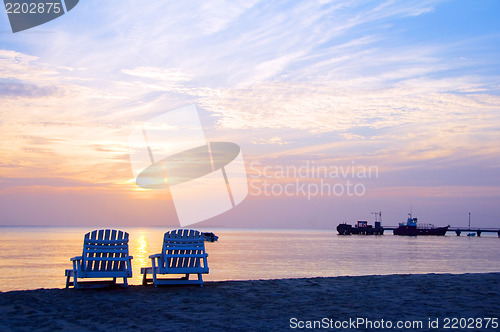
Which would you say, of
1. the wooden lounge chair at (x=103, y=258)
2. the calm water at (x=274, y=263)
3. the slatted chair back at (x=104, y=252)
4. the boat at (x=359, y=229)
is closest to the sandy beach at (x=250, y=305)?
the wooden lounge chair at (x=103, y=258)

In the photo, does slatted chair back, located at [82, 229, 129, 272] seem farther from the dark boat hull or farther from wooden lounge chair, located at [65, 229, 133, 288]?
the dark boat hull

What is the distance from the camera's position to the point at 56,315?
7.35m

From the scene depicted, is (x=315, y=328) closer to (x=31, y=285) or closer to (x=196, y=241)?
(x=196, y=241)

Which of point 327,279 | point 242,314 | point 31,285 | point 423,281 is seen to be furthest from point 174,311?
point 31,285

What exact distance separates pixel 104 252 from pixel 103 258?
0.13 metres

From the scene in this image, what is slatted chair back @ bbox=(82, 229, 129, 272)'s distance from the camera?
9672mm

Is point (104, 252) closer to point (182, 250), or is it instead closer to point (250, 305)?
point (182, 250)

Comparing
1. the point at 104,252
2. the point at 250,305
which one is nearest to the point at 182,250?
the point at 104,252

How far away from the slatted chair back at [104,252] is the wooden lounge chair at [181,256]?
0.68 meters

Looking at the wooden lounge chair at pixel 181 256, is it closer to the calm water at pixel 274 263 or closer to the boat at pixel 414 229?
the calm water at pixel 274 263

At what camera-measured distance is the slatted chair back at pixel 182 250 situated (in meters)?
10.1

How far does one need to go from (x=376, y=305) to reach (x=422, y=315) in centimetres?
91

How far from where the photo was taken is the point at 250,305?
26.8 feet

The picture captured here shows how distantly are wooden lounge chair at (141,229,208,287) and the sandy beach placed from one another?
1.14 feet
